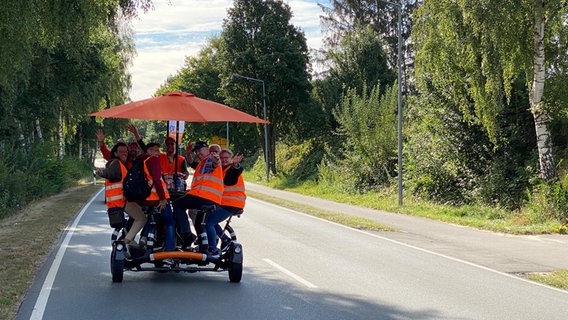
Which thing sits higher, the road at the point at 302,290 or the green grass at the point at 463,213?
the road at the point at 302,290

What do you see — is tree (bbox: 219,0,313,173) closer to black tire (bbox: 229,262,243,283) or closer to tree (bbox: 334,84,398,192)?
tree (bbox: 334,84,398,192)

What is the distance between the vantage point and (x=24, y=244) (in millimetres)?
12328

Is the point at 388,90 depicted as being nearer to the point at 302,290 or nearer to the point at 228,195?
the point at 228,195

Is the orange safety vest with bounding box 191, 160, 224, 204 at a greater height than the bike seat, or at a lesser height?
greater

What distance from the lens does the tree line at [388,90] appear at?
1686 cm

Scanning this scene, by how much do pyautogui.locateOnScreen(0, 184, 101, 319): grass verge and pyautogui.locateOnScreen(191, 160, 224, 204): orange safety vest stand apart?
254cm

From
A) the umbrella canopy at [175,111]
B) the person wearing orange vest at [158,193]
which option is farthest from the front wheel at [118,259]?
the umbrella canopy at [175,111]

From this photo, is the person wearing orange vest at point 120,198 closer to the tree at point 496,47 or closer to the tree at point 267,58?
the tree at point 496,47

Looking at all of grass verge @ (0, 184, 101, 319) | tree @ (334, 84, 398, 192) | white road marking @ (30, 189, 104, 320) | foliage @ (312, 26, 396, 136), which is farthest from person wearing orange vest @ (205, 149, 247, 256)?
foliage @ (312, 26, 396, 136)

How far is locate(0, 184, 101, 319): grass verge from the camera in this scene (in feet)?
25.3

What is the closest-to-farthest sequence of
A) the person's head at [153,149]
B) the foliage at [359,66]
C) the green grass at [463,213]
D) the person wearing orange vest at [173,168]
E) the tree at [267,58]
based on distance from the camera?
the person's head at [153,149], the person wearing orange vest at [173,168], the green grass at [463,213], the foliage at [359,66], the tree at [267,58]

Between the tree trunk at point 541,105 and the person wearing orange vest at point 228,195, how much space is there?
37.4ft

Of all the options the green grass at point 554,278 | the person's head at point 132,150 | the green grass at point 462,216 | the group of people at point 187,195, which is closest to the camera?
the group of people at point 187,195

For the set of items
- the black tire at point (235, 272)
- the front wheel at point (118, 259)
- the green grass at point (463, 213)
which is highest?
the front wheel at point (118, 259)
